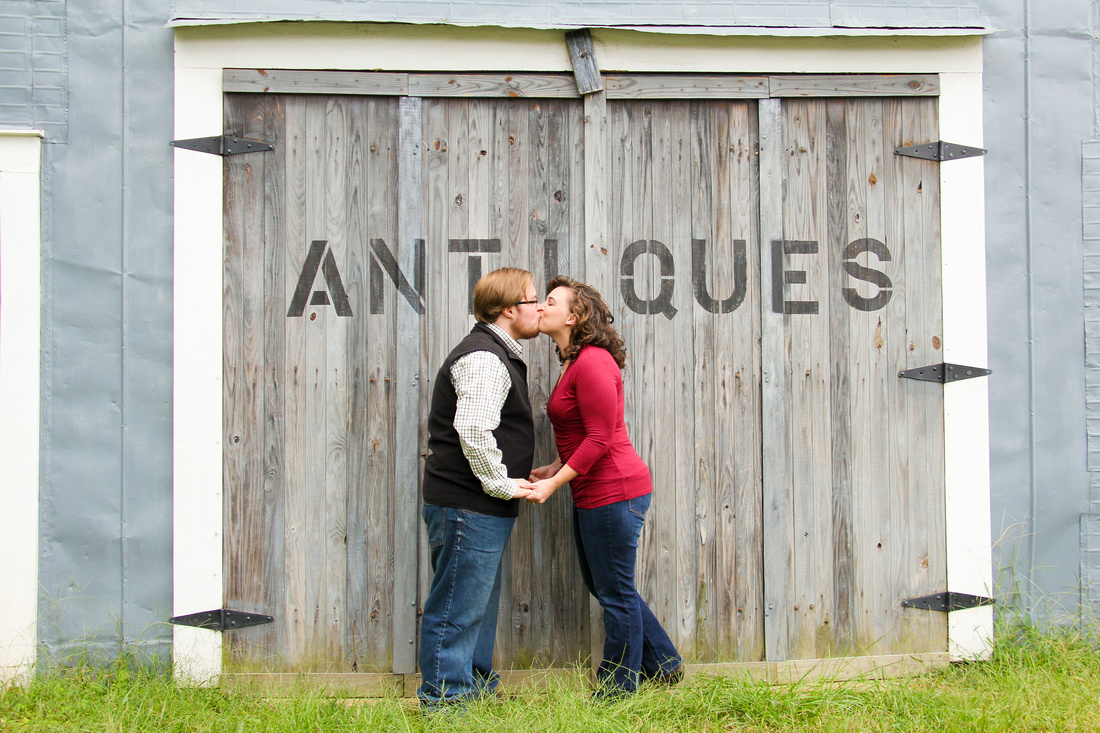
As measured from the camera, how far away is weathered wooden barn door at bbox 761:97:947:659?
11.2 feet

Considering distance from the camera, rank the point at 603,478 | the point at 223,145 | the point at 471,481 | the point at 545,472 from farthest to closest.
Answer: the point at 223,145, the point at 545,472, the point at 603,478, the point at 471,481

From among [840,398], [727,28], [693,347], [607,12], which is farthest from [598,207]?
[840,398]

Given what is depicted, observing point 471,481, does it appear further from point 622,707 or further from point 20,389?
point 20,389

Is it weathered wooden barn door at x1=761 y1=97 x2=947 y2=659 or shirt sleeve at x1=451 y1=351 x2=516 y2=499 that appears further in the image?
weathered wooden barn door at x1=761 y1=97 x2=947 y2=659

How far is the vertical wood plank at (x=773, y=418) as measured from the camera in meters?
3.39

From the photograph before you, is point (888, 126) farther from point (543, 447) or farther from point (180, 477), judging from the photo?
point (180, 477)

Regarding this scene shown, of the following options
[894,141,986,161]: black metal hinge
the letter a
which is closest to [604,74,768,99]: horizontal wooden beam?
[894,141,986,161]: black metal hinge

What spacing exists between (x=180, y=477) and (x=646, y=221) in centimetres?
257

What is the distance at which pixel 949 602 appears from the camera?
11.1ft

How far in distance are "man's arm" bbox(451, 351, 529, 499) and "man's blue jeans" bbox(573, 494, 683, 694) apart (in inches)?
16.0

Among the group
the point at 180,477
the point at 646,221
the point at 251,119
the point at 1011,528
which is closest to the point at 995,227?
the point at 1011,528

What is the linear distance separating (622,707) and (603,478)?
93cm

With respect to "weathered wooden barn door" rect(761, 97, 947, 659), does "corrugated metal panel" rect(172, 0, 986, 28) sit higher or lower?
higher

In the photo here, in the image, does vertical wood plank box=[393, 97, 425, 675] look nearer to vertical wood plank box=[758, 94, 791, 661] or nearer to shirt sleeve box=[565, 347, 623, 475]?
shirt sleeve box=[565, 347, 623, 475]
